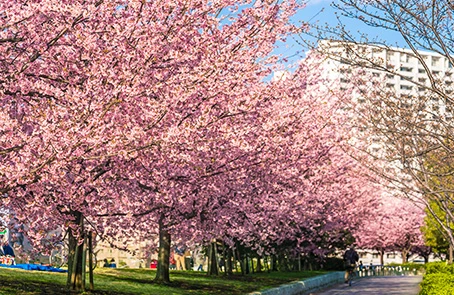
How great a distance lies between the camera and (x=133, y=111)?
39.9 ft

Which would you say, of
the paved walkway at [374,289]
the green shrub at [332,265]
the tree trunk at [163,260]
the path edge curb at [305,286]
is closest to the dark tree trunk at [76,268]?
the path edge curb at [305,286]

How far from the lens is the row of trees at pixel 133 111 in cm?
1031

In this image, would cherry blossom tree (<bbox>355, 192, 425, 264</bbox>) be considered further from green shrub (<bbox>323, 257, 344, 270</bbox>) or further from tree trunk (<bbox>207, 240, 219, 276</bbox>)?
tree trunk (<bbox>207, 240, 219, 276</bbox>)

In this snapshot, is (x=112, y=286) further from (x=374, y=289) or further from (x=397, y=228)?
(x=397, y=228)

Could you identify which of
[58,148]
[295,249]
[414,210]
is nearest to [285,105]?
[58,148]

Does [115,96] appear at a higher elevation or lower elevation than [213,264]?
higher

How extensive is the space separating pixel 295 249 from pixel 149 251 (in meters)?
8.80

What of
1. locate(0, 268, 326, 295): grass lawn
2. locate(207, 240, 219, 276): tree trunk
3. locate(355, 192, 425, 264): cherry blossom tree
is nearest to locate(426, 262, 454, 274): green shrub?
locate(0, 268, 326, 295): grass lawn

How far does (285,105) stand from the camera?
19.6 metres

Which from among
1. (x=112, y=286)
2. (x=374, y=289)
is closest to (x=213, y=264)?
(x=374, y=289)

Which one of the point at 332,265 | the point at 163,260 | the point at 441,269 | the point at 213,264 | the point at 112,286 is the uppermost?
the point at 332,265

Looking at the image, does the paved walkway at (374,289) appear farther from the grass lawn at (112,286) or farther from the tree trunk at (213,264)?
the grass lawn at (112,286)

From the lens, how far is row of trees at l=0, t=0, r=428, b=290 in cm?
1031

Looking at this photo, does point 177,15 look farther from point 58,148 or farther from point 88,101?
point 58,148
